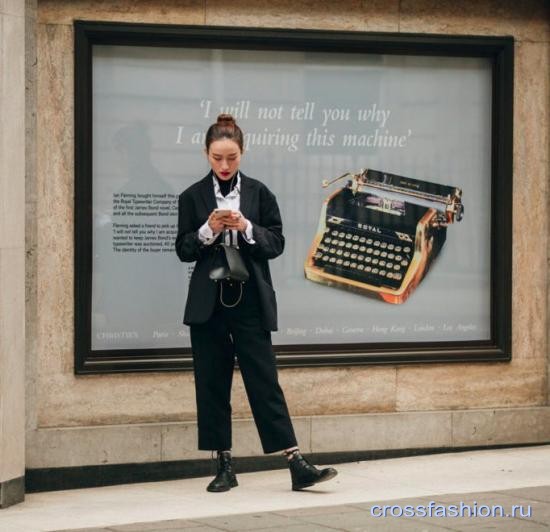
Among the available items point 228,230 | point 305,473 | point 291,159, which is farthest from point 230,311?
point 291,159

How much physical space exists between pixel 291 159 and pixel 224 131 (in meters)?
1.23

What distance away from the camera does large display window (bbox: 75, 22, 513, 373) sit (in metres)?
9.11

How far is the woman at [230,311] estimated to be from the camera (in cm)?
833

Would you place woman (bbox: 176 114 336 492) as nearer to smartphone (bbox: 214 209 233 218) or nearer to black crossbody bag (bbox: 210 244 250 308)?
black crossbody bag (bbox: 210 244 250 308)

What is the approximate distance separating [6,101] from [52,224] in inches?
45.6

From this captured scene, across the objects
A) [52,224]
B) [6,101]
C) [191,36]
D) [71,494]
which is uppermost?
[191,36]

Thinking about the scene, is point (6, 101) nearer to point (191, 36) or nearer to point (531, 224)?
point (191, 36)

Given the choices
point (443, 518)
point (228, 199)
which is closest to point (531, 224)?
point (228, 199)

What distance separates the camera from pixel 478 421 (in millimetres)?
9750

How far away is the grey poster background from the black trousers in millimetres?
847

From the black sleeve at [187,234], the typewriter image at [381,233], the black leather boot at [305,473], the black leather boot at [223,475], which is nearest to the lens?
the black leather boot at [305,473]

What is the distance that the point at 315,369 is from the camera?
9.44 m
